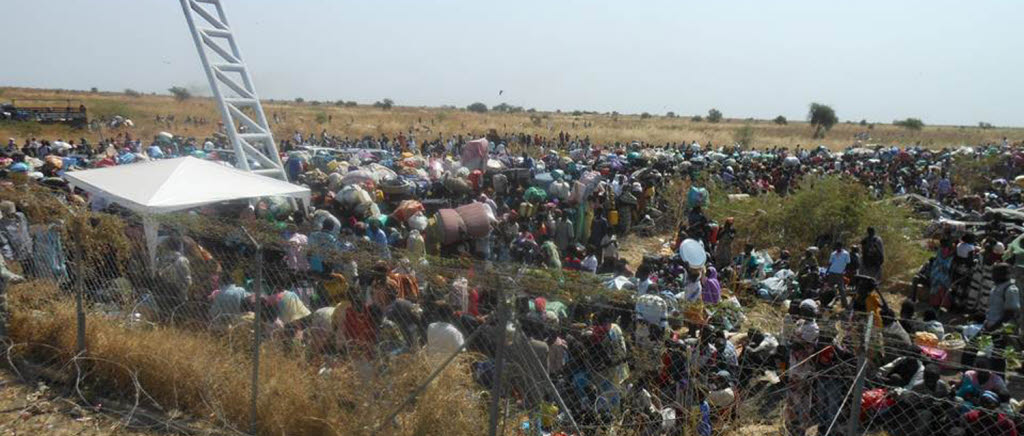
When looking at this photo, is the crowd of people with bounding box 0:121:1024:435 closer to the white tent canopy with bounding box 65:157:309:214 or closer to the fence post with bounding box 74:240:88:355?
the fence post with bounding box 74:240:88:355

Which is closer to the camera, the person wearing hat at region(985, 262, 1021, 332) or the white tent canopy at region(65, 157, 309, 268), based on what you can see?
the person wearing hat at region(985, 262, 1021, 332)

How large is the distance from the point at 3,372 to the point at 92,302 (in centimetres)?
83

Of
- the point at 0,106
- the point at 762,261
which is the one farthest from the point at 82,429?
the point at 0,106

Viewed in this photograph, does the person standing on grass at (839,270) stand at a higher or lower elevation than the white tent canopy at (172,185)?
lower

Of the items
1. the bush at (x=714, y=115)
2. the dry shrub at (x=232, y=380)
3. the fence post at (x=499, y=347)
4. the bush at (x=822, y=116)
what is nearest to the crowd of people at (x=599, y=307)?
the fence post at (x=499, y=347)

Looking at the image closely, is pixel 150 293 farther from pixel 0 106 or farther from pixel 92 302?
pixel 0 106

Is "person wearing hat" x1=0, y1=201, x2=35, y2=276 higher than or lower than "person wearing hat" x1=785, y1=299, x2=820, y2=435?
higher

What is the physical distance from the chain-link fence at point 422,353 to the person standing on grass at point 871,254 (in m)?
3.47

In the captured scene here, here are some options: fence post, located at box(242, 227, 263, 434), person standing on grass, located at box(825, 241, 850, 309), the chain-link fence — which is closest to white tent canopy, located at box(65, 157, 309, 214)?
the chain-link fence

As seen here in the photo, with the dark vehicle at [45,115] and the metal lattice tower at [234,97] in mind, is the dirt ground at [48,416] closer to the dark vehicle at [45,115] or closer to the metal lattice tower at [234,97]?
the metal lattice tower at [234,97]

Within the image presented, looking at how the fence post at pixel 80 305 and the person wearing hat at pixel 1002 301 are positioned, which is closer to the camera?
the fence post at pixel 80 305

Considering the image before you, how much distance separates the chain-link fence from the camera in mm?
3887

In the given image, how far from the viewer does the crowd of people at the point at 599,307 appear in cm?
416

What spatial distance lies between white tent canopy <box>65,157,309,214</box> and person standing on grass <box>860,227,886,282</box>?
8.42 meters
